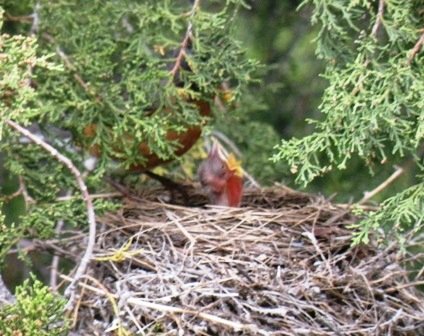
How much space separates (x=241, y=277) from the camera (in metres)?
3.07

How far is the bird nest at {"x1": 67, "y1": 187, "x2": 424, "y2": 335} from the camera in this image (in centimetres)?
295

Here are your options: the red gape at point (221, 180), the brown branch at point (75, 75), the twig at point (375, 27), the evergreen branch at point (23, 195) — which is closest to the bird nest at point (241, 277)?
the red gape at point (221, 180)

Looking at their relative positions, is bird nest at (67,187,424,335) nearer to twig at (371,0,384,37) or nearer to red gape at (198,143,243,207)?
red gape at (198,143,243,207)

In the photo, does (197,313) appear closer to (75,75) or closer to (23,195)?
(23,195)

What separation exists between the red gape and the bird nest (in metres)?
0.12

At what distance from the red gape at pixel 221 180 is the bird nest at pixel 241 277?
0.38 ft

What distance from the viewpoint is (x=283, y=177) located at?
15.0 ft

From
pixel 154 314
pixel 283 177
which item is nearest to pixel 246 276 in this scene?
pixel 154 314

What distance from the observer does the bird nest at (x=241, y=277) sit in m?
2.95

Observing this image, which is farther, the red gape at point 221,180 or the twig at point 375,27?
the red gape at point 221,180

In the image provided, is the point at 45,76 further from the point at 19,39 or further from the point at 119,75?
the point at 19,39

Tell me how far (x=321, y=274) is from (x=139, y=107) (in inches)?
30.2

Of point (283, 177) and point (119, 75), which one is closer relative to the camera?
point (119, 75)

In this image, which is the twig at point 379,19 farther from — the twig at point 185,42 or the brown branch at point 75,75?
the brown branch at point 75,75
